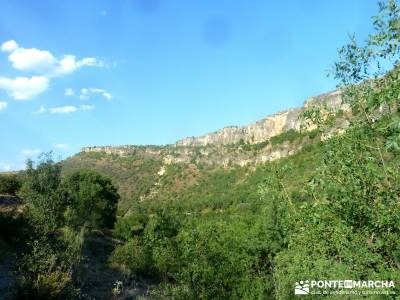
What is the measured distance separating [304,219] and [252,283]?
66.4 ft

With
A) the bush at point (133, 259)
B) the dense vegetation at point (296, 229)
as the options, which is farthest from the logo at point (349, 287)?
the bush at point (133, 259)

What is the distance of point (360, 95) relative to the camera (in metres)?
8.21

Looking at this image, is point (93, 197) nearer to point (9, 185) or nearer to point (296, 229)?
point (9, 185)

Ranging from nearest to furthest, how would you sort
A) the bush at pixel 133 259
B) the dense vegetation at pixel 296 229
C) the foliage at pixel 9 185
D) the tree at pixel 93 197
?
the dense vegetation at pixel 296 229 → the bush at pixel 133 259 → the foliage at pixel 9 185 → the tree at pixel 93 197

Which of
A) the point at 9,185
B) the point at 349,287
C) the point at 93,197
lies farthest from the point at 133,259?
the point at 349,287

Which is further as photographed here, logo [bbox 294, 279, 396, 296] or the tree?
the tree

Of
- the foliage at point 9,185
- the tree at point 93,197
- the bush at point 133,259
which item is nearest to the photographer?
the bush at point 133,259

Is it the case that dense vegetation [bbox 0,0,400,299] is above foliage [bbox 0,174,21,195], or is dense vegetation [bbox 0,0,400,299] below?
below

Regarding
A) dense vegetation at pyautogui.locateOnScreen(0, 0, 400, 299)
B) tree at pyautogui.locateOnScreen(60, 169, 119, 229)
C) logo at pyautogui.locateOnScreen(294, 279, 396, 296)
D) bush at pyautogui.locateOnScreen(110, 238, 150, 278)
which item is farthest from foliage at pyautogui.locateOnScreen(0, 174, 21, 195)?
logo at pyautogui.locateOnScreen(294, 279, 396, 296)

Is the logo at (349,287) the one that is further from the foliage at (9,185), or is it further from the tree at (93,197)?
the tree at (93,197)

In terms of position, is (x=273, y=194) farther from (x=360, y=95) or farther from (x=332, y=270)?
(x=360, y=95)

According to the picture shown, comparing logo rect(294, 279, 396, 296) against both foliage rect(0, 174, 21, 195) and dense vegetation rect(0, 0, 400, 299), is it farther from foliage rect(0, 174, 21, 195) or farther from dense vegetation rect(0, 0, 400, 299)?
foliage rect(0, 174, 21, 195)

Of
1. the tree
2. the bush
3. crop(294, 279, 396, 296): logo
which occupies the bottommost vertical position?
the bush

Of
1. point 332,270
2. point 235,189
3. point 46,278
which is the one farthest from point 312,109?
point 235,189
